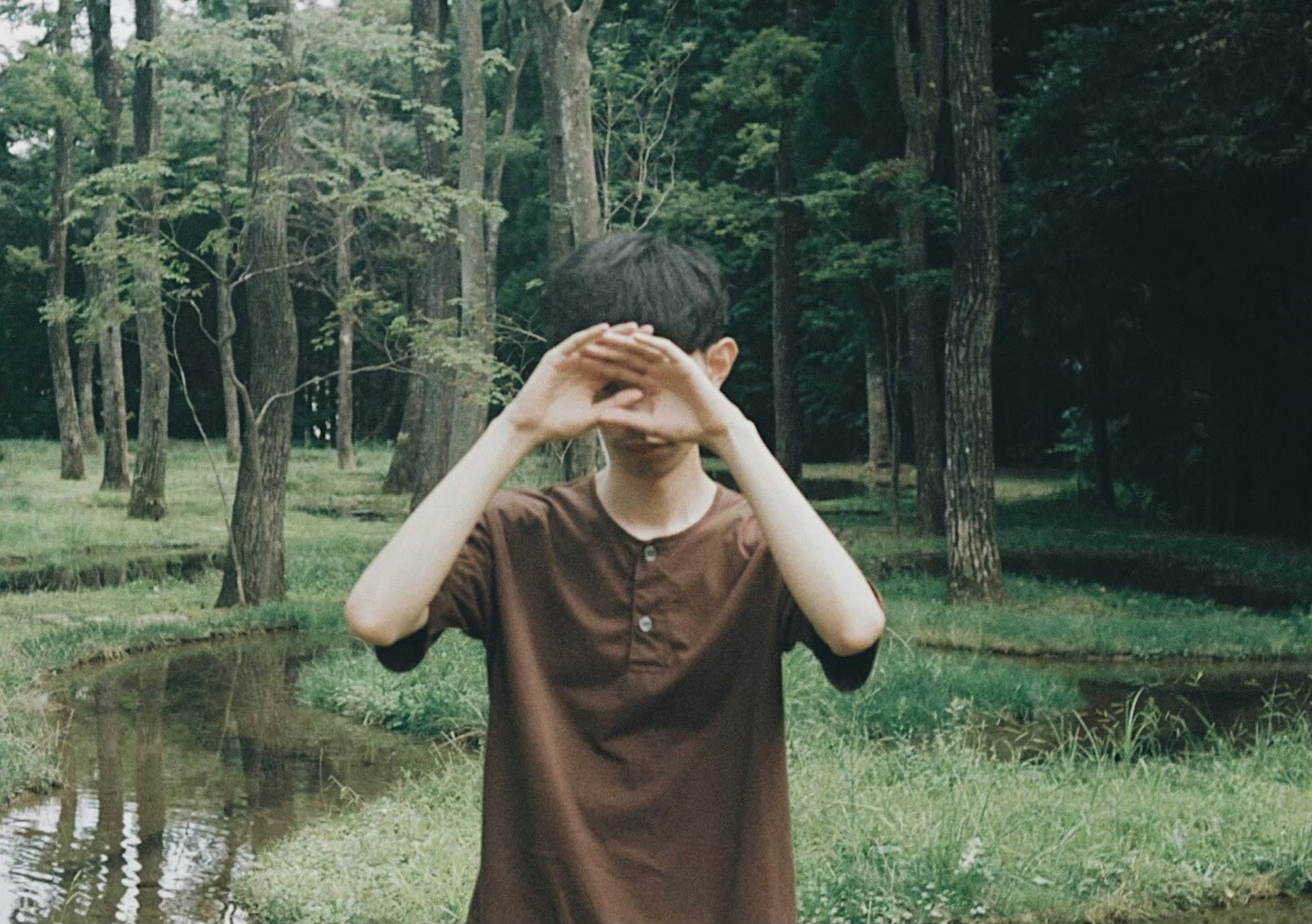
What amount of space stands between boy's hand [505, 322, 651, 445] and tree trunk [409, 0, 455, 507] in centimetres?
1613

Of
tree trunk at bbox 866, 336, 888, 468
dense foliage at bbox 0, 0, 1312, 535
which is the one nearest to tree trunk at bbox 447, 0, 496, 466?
dense foliage at bbox 0, 0, 1312, 535

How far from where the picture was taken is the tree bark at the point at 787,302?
21672mm

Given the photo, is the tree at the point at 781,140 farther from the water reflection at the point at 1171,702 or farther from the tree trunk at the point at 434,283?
the water reflection at the point at 1171,702

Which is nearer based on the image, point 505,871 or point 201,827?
point 505,871

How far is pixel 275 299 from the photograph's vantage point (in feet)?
44.1

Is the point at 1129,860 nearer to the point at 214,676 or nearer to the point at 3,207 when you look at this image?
the point at 214,676

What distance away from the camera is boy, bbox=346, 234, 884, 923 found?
2035mm

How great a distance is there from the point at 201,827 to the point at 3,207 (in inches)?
1316

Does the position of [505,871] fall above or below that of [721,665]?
below

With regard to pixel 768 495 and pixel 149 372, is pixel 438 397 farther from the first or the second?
pixel 768 495

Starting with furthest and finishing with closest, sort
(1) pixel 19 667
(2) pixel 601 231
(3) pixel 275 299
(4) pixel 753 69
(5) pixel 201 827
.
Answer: (4) pixel 753 69 < (3) pixel 275 299 < (2) pixel 601 231 < (1) pixel 19 667 < (5) pixel 201 827

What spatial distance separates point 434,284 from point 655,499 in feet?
59.9

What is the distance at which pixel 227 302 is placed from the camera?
52.2 ft

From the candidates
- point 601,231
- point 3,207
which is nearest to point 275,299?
point 601,231
